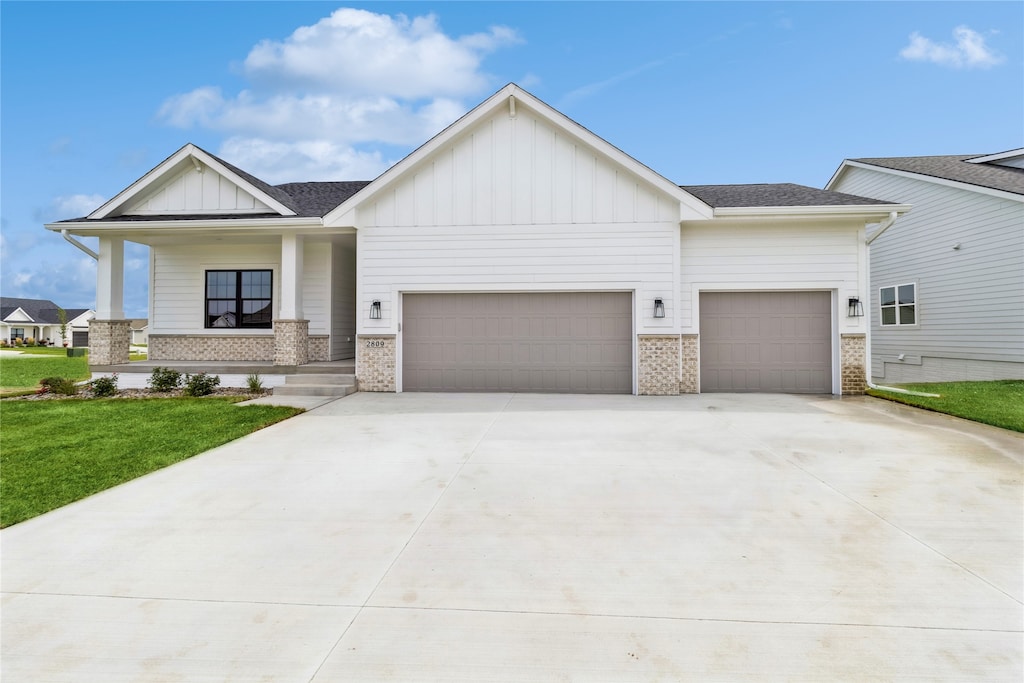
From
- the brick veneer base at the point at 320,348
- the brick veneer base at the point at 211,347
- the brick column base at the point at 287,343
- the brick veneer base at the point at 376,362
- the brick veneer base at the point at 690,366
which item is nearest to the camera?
the brick veneer base at the point at 690,366

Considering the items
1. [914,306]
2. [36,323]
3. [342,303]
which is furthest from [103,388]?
[36,323]

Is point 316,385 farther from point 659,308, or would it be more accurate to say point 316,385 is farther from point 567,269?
point 659,308

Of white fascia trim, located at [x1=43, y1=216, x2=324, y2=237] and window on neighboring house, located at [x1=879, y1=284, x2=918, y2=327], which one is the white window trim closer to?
window on neighboring house, located at [x1=879, y1=284, x2=918, y2=327]

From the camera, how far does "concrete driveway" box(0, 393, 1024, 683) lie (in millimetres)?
2264

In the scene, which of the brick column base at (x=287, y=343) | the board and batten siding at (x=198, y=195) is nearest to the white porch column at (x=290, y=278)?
the brick column base at (x=287, y=343)

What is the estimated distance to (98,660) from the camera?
2.27 meters

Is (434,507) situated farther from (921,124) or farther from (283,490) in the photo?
(921,124)

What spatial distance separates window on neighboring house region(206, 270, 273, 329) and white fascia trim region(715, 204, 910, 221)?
1194 centimetres

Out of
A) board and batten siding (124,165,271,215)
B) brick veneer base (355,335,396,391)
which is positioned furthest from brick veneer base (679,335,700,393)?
board and batten siding (124,165,271,215)

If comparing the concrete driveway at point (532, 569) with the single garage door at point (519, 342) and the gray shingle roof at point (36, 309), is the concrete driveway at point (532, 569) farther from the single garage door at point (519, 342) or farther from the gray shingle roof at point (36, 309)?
the gray shingle roof at point (36, 309)

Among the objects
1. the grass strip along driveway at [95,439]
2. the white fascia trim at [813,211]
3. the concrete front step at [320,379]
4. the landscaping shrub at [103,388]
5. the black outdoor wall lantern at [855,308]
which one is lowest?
the grass strip along driveway at [95,439]

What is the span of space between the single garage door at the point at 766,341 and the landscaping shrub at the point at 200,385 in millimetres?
11284

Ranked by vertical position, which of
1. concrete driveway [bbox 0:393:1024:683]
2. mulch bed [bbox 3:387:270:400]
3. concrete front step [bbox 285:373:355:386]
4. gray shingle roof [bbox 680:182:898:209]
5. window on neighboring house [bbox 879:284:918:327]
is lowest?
concrete driveway [bbox 0:393:1024:683]

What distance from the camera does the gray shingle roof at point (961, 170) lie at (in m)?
13.1
